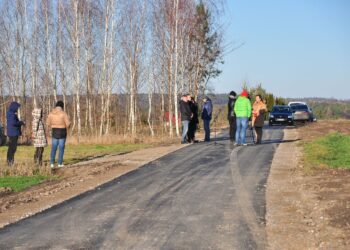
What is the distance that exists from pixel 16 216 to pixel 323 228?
15.4 ft

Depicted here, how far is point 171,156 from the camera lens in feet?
53.4

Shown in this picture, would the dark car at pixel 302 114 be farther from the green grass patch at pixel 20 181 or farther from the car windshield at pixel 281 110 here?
the green grass patch at pixel 20 181

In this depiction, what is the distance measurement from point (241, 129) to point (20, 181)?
8582 millimetres

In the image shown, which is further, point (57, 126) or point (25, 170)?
point (57, 126)

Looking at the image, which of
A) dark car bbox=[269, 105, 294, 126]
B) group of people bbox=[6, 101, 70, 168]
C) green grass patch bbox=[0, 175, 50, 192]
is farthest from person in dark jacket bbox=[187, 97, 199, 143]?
dark car bbox=[269, 105, 294, 126]

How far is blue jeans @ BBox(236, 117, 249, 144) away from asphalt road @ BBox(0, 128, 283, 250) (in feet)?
19.5

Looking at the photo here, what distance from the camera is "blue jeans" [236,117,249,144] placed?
62.4ft

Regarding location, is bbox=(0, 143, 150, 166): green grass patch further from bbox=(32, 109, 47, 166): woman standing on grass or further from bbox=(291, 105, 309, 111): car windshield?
bbox=(291, 105, 309, 111): car windshield

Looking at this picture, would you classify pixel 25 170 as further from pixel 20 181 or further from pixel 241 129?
pixel 241 129

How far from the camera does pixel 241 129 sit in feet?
63.4

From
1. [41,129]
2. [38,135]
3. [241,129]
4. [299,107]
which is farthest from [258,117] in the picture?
[299,107]

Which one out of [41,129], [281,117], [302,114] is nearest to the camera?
[41,129]

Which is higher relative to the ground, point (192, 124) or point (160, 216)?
point (192, 124)

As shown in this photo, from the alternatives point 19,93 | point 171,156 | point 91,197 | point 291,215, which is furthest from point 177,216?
point 19,93
